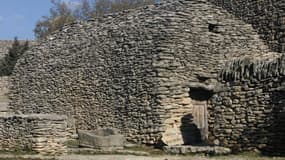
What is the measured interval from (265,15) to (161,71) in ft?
16.3

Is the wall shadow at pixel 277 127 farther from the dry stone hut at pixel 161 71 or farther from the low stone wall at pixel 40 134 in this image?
the low stone wall at pixel 40 134

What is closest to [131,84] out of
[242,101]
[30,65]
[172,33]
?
[172,33]

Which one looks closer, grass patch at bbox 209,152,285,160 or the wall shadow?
grass patch at bbox 209,152,285,160

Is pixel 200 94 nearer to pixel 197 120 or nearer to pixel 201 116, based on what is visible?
pixel 201 116

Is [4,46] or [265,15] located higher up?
[265,15]

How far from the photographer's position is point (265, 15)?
2216cm

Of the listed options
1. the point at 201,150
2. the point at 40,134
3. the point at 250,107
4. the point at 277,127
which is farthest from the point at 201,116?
the point at 40,134

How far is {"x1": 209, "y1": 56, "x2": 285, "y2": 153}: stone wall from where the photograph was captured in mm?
15789

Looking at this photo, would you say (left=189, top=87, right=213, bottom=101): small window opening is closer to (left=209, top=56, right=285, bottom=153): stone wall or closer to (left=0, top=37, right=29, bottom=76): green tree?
(left=209, top=56, right=285, bottom=153): stone wall

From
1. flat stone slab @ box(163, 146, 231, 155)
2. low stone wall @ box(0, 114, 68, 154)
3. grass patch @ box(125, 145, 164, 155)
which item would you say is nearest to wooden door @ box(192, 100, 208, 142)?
grass patch @ box(125, 145, 164, 155)

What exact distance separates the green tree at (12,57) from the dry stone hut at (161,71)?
77.4 feet

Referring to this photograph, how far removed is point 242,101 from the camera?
55.8 feet

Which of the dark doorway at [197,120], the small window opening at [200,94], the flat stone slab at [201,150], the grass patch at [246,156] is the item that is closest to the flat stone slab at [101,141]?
the flat stone slab at [201,150]

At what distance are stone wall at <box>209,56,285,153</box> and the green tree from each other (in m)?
31.7
